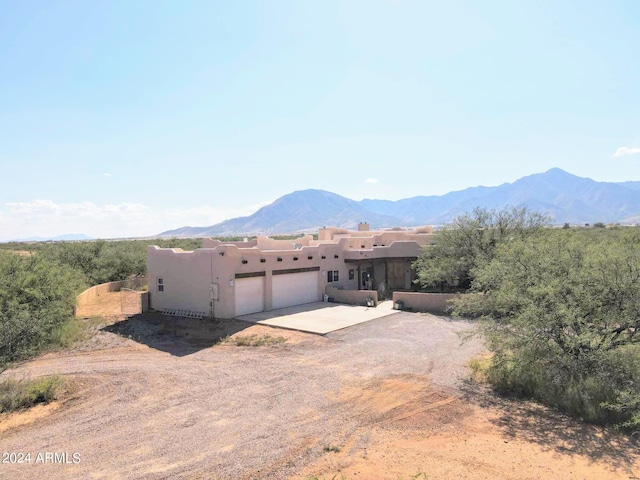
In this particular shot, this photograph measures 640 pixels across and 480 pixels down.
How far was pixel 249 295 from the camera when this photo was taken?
81.5ft

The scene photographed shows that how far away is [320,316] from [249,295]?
4456 mm

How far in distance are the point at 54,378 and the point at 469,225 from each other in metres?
26.3

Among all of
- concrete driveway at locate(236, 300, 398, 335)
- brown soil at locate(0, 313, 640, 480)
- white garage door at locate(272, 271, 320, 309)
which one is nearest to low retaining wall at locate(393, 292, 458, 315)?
concrete driveway at locate(236, 300, 398, 335)

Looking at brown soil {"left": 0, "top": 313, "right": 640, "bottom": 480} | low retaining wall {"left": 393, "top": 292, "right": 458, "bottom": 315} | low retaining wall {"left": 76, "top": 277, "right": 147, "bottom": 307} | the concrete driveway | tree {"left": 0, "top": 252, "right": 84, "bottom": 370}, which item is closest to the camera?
brown soil {"left": 0, "top": 313, "right": 640, "bottom": 480}

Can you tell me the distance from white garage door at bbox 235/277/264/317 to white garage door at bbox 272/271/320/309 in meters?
A: 1.06

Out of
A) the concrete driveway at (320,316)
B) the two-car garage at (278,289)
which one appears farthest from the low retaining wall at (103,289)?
the concrete driveway at (320,316)

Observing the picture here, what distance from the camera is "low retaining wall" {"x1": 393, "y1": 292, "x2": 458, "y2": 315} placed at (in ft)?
83.0

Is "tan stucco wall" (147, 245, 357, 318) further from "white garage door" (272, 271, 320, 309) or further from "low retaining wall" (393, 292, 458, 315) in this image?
"low retaining wall" (393, 292, 458, 315)

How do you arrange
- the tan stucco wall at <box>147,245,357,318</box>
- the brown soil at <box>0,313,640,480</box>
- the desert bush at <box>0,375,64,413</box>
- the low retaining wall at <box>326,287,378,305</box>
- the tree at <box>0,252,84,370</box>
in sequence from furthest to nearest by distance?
the low retaining wall at <box>326,287,378,305</box> → the tan stucco wall at <box>147,245,357,318</box> → the tree at <box>0,252,84,370</box> → the desert bush at <box>0,375,64,413</box> → the brown soil at <box>0,313,640,480</box>

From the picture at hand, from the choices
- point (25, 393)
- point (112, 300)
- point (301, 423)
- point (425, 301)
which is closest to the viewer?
point (301, 423)

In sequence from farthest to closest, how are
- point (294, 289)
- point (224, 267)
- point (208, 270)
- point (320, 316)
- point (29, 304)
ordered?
point (294, 289) < point (320, 316) < point (208, 270) < point (224, 267) < point (29, 304)

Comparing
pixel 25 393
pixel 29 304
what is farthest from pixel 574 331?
pixel 29 304

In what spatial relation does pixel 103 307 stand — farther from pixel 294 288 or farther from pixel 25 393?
pixel 25 393

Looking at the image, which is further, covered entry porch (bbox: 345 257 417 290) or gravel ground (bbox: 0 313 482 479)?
covered entry porch (bbox: 345 257 417 290)
